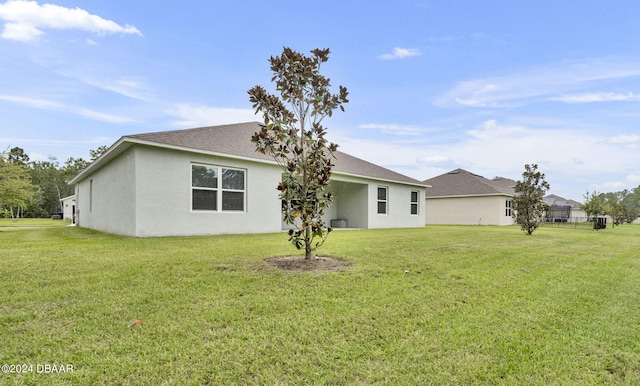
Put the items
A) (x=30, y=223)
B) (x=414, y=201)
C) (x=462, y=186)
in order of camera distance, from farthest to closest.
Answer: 1. (x=30, y=223)
2. (x=462, y=186)
3. (x=414, y=201)

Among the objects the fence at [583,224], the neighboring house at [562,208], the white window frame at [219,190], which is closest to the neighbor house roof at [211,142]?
the white window frame at [219,190]

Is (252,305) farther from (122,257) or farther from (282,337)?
(122,257)

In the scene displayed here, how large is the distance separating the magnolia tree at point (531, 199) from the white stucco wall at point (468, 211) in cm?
1053

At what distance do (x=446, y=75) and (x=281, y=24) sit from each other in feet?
26.8

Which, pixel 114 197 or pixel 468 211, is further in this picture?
pixel 468 211

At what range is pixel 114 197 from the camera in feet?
39.2

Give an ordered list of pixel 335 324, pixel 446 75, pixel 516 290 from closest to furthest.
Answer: pixel 335 324 < pixel 516 290 < pixel 446 75

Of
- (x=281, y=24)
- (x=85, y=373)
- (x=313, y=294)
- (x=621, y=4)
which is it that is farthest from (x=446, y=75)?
(x=85, y=373)

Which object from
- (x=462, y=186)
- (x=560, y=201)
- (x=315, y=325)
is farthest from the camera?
(x=560, y=201)

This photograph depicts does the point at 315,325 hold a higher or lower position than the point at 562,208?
lower

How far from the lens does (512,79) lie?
1338cm

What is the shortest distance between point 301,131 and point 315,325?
3.63 m

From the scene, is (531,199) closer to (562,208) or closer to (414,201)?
(414,201)

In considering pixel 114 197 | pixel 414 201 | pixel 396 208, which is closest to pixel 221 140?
pixel 114 197
